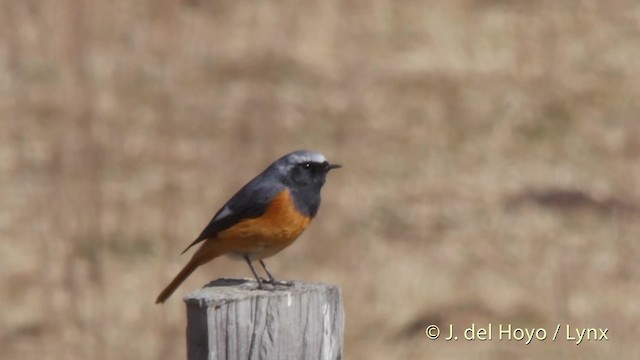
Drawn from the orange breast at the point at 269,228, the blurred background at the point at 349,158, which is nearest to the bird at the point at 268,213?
the orange breast at the point at 269,228

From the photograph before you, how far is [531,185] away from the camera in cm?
1473

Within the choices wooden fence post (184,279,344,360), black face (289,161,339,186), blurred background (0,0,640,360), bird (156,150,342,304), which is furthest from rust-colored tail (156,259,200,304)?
blurred background (0,0,640,360)

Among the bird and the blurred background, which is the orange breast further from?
the blurred background

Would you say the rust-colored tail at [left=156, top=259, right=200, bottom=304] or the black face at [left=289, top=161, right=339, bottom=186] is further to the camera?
the black face at [left=289, top=161, right=339, bottom=186]

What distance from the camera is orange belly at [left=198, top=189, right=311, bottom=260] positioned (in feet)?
21.6

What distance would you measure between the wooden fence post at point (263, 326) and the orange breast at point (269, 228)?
192cm

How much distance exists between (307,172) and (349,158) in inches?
326

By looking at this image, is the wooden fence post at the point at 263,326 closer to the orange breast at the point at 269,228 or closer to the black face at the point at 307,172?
the orange breast at the point at 269,228

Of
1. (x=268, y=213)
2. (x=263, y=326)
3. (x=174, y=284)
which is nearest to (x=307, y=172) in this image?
(x=268, y=213)

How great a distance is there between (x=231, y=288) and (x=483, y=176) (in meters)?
10.3

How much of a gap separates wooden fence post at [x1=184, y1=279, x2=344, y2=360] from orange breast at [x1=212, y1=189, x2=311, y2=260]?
1.92 meters

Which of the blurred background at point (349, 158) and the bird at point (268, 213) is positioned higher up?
the blurred background at point (349, 158)

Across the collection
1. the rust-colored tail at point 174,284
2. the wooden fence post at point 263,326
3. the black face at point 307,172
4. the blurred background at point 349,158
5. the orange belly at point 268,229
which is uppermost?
the blurred background at point 349,158

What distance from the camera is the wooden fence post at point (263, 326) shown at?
4.43 metres
